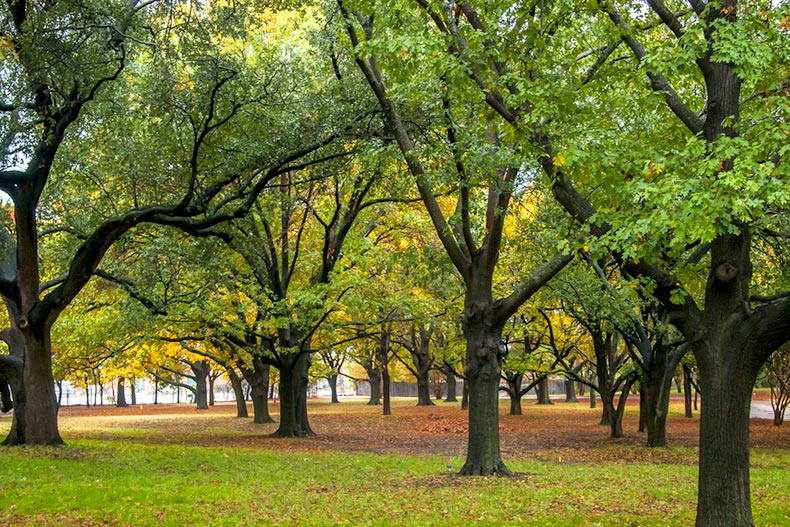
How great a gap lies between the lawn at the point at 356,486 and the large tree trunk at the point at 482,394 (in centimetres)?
54

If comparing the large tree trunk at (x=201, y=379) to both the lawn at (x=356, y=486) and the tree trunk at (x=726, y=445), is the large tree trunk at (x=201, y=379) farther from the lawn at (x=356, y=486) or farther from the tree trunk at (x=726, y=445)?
the tree trunk at (x=726, y=445)

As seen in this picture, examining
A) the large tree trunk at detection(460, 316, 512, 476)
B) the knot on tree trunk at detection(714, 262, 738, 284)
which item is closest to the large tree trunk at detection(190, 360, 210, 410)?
the large tree trunk at detection(460, 316, 512, 476)

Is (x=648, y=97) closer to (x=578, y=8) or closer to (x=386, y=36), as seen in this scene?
(x=578, y=8)

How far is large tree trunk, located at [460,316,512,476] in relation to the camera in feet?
41.3

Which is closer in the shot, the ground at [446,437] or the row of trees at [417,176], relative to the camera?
the row of trees at [417,176]

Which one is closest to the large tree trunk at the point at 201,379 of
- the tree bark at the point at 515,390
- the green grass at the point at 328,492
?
the tree bark at the point at 515,390

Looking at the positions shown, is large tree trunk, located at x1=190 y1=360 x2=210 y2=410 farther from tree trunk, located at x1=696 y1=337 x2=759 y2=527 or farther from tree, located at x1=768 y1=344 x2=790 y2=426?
tree trunk, located at x1=696 y1=337 x2=759 y2=527

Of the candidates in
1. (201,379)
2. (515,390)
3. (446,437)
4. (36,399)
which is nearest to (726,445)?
(36,399)

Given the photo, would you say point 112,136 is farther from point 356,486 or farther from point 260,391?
point 260,391

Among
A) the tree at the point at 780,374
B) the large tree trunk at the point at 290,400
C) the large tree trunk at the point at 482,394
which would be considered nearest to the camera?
the large tree trunk at the point at 482,394

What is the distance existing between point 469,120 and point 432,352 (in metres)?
30.3

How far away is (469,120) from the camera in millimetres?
13055

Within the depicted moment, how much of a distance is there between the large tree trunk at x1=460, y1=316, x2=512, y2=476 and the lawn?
1.77ft

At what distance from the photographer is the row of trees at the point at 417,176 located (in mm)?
7145
